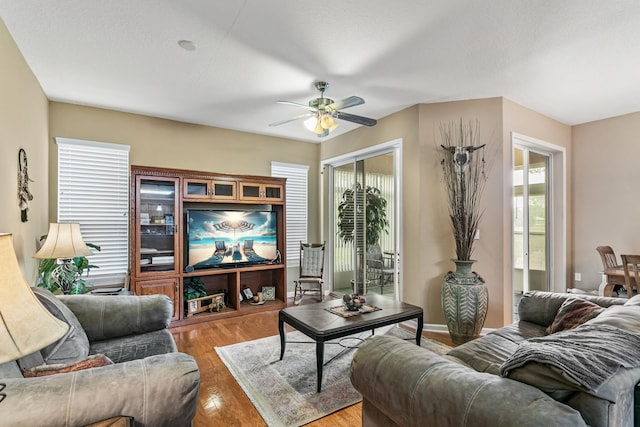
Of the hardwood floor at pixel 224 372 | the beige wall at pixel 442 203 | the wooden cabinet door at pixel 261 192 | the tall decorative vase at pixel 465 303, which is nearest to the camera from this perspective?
the hardwood floor at pixel 224 372

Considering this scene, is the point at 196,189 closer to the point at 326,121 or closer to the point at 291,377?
the point at 326,121

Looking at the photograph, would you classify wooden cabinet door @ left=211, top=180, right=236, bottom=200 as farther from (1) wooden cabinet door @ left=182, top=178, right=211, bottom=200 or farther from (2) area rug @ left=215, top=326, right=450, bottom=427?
(2) area rug @ left=215, top=326, right=450, bottom=427

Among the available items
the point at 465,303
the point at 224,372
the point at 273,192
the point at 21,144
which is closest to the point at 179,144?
the point at 273,192

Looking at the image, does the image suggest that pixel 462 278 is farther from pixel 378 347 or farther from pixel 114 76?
pixel 114 76

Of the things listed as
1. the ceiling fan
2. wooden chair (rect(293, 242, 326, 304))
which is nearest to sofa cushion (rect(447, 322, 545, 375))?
the ceiling fan

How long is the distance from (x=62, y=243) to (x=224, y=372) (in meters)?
1.85

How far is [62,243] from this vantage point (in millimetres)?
2879

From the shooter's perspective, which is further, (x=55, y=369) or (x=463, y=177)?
(x=463, y=177)

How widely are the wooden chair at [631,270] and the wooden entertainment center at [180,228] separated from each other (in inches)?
166

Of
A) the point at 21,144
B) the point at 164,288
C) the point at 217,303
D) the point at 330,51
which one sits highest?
the point at 330,51

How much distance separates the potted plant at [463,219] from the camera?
339 cm

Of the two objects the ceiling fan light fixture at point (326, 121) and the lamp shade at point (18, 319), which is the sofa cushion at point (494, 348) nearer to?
the lamp shade at point (18, 319)

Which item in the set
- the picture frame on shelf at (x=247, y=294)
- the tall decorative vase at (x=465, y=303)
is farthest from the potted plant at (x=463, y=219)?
the picture frame on shelf at (x=247, y=294)

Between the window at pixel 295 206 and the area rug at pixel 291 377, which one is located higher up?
the window at pixel 295 206
